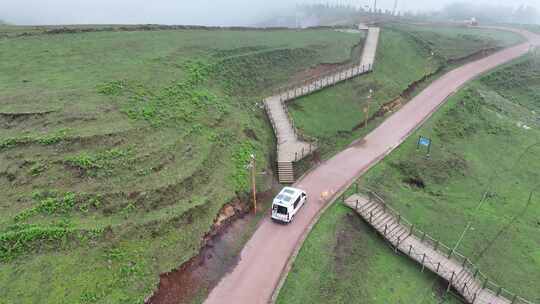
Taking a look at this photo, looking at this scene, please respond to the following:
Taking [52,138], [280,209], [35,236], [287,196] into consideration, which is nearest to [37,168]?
[52,138]

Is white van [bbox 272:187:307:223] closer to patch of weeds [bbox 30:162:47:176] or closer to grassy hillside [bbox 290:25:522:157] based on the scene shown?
grassy hillside [bbox 290:25:522:157]

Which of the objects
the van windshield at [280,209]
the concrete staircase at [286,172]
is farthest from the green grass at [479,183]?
the van windshield at [280,209]

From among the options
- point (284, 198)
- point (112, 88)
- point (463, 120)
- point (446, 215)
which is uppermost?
point (112, 88)

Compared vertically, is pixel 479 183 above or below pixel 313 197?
below

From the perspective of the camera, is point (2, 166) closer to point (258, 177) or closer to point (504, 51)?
point (258, 177)

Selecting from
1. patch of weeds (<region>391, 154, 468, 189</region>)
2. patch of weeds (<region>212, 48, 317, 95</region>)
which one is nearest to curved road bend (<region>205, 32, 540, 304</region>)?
patch of weeds (<region>391, 154, 468, 189</region>)

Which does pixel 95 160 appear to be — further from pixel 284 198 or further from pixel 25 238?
pixel 284 198
